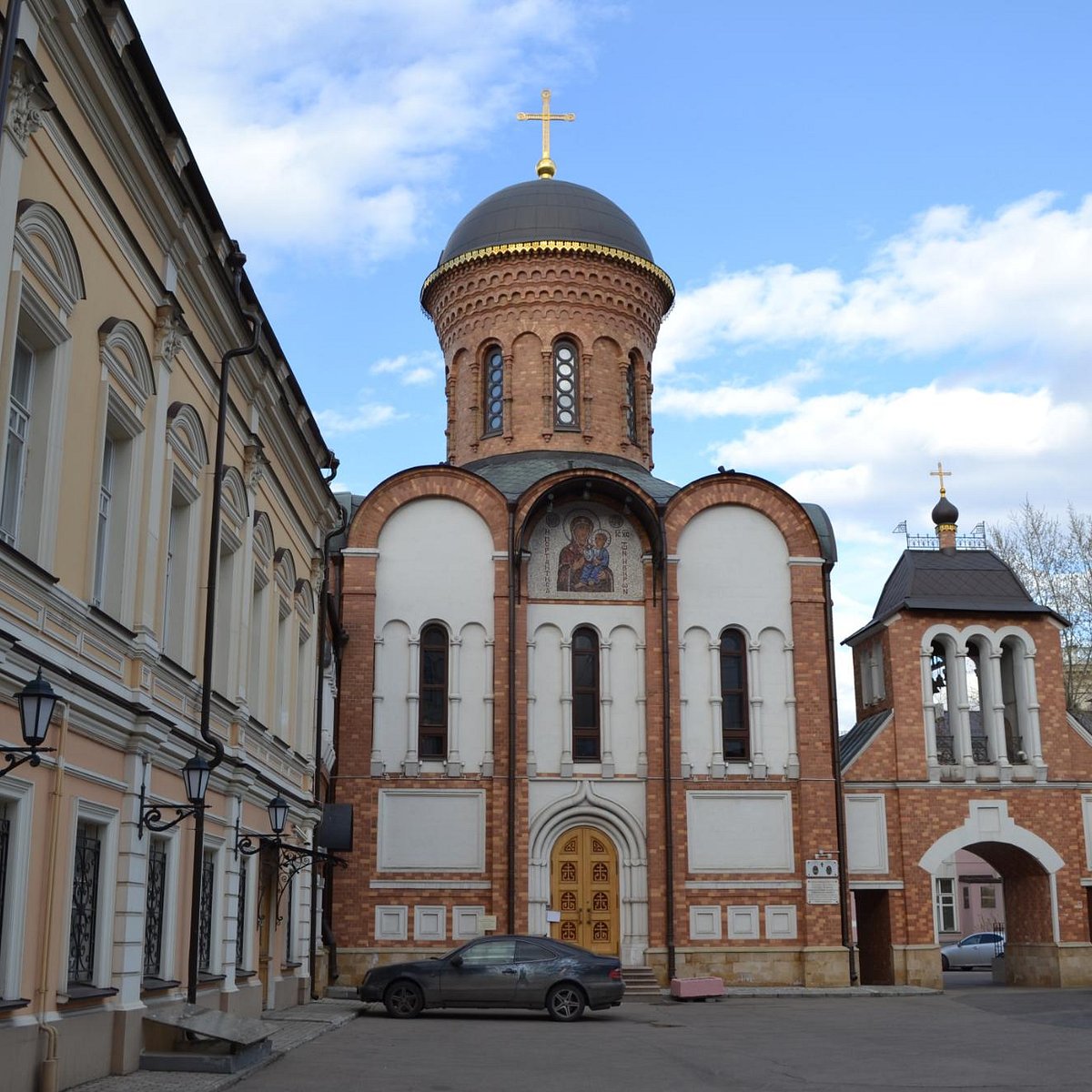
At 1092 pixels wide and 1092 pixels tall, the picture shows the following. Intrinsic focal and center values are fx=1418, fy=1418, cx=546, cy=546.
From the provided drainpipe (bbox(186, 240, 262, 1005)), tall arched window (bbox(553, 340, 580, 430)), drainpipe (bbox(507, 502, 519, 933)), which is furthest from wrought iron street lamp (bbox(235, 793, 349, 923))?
tall arched window (bbox(553, 340, 580, 430))

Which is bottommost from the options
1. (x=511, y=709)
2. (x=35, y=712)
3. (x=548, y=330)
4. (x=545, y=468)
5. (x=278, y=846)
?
(x=278, y=846)

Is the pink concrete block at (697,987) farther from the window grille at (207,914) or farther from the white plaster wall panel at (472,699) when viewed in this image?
the window grille at (207,914)

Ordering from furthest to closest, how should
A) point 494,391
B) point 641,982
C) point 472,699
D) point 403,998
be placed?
point 494,391 → point 472,699 → point 641,982 → point 403,998

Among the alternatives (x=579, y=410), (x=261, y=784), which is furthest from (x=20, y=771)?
(x=579, y=410)

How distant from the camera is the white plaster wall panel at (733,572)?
27000 millimetres

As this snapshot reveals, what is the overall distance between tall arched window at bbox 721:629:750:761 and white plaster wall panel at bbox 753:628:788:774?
13.5 inches

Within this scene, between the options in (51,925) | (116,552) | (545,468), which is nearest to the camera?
(51,925)

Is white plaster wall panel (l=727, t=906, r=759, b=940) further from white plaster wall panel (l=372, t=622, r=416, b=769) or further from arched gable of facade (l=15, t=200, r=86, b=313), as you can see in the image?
arched gable of facade (l=15, t=200, r=86, b=313)

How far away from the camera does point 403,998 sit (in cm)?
1911

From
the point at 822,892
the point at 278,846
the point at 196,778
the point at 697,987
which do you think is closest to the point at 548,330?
the point at 822,892

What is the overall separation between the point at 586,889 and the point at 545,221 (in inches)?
588

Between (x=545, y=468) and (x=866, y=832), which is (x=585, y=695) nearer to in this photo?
(x=545, y=468)

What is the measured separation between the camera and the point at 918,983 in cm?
2605

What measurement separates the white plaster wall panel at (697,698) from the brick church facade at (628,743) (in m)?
0.04
